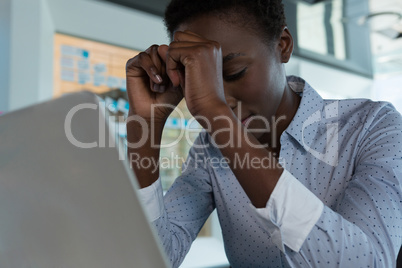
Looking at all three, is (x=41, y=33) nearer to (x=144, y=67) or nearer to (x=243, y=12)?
(x=144, y=67)

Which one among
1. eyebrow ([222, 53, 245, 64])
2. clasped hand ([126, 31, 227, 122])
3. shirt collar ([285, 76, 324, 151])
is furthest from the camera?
shirt collar ([285, 76, 324, 151])

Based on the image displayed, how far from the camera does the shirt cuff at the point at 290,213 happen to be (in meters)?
0.74

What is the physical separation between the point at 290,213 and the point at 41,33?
259 cm

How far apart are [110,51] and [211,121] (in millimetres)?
2823

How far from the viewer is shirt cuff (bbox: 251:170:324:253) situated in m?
0.74

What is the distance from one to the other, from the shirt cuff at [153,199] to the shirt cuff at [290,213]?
1.32 feet

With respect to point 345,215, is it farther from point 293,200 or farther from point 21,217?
point 21,217

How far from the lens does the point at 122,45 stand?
11.3ft

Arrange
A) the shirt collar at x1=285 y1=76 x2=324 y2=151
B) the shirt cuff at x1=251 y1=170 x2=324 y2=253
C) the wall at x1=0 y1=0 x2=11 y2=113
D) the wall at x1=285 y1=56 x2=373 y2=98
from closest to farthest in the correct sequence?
1. the shirt cuff at x1=251 y1=170 x2=324 y2=253
2. the shirt collar at x1=285 y1=76 x2=324 y2=151
3. the wall at x1=0 y1=0 x2=11 y2=113
4. the wall at x1=285 y1=56 x2=373 y2=98

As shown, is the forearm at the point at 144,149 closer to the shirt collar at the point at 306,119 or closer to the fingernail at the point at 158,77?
the fingernail at the point at 158,77

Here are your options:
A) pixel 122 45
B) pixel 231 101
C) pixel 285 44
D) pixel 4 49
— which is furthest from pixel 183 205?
pixel 122 45

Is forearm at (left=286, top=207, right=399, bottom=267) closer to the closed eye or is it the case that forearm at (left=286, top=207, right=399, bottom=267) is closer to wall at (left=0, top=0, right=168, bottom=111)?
the closed eye


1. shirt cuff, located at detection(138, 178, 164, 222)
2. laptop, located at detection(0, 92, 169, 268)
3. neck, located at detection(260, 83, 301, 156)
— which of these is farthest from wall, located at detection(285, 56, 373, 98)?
laptop, located at detection(0, 92, 169, 268)

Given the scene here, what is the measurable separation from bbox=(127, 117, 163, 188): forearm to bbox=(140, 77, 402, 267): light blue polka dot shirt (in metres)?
0.03
